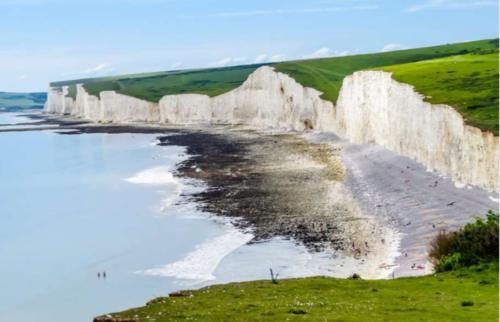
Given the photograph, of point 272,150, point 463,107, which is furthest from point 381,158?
point 272,150

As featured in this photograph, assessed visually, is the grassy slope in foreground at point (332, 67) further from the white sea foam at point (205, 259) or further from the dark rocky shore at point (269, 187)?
the white sea foam at point (205, 259)

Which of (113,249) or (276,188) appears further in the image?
(276,188)

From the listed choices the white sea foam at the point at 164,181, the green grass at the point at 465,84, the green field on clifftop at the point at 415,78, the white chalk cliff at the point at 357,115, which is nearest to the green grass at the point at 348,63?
the green field on clifftop at the point at 415,78

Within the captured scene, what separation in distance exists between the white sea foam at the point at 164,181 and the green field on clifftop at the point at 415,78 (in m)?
20.3

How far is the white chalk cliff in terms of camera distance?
41.1m

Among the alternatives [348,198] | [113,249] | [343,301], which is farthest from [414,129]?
[343,301]

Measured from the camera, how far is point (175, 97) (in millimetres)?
151250

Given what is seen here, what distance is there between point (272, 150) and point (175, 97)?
247 feet

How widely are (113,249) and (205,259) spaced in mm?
5949

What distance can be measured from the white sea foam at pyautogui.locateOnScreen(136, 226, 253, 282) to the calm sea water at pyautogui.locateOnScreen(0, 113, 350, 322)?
0.16 feet

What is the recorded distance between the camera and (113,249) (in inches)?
1433

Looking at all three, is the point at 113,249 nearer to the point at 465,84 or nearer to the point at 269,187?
the point at 269,187

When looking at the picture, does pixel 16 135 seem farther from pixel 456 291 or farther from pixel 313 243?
pixel 456 291

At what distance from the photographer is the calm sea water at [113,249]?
28312 mm
